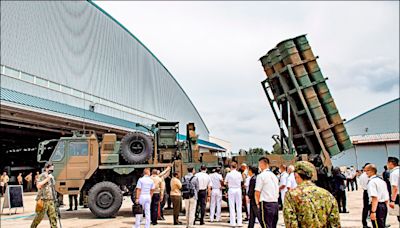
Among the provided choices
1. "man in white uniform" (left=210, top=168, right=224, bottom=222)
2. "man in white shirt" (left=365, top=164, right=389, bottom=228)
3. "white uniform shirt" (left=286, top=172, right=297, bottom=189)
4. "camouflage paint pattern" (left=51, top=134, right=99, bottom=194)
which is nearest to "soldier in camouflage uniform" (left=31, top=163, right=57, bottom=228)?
"camouflage paint pattern" (left=51, top=134, right=99, bottom=194)

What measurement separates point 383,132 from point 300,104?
980 inches

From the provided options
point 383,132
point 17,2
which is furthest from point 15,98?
point 383,132

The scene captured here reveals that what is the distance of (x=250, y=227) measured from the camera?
777 centimetres

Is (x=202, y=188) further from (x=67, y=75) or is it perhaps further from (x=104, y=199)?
(x=67, y=75)

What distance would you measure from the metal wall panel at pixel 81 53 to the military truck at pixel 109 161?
11.4 m

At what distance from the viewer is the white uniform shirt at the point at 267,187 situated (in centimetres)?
605

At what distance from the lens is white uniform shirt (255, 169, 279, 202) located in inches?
238

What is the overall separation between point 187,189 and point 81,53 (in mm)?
23021

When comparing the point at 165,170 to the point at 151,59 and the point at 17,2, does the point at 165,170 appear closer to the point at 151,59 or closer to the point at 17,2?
the point at 17,2

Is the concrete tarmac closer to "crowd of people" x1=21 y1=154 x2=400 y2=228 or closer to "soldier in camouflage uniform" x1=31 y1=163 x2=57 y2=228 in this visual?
"crowd of people" x1=21 y1=154 x2=400 y2=228

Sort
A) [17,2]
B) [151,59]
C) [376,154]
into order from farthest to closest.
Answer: [151,59] < [376,154] < [17,2]

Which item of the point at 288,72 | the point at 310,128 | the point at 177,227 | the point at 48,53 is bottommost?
the point at 177,227

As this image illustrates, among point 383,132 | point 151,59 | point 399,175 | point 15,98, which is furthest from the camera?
point 151,59

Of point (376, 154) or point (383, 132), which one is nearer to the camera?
point (376, 154)
